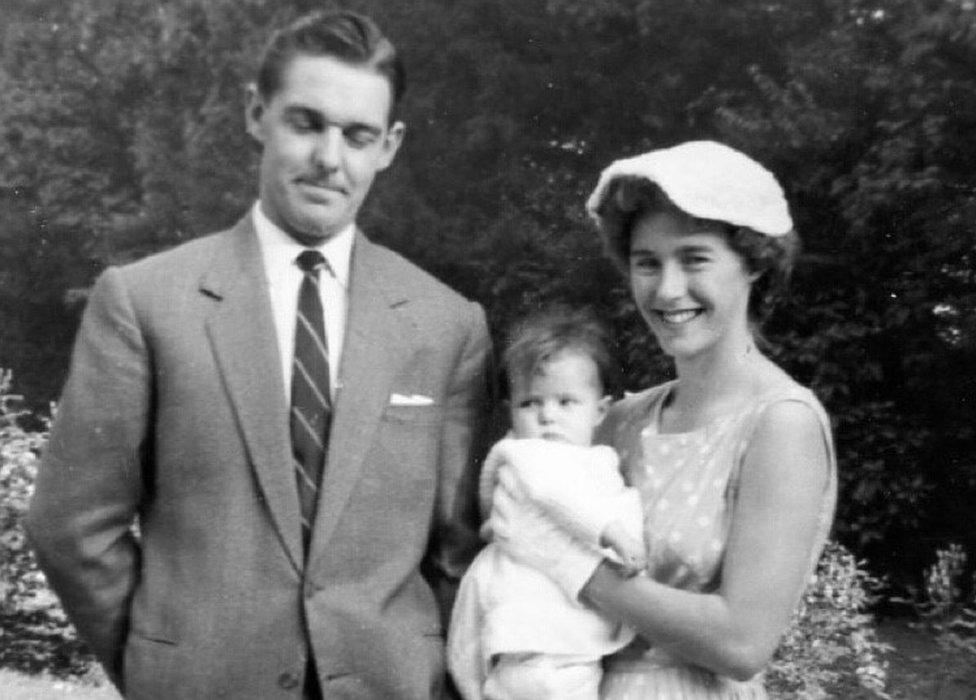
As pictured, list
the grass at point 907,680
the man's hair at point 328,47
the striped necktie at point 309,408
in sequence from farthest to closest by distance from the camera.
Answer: the grass at point 907,680, the man's hair at point 328,47, the striped necktie at point 309,408

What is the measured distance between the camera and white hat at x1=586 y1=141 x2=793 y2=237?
2525 mm

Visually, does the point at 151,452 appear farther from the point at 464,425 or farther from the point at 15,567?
the point at 15,567

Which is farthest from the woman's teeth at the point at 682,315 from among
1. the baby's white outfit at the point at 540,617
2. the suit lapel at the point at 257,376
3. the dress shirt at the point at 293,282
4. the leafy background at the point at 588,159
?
the leafy background at the point at 588,159

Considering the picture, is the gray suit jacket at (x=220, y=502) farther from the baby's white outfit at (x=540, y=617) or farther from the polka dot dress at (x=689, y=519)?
the polka dot dress at (x=689, y=519)

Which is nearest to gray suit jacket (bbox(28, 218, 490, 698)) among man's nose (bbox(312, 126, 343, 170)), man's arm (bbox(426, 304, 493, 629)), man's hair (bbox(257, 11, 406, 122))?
man's arm (bbox(426, 304, 493, 629))

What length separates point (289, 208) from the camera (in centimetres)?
261

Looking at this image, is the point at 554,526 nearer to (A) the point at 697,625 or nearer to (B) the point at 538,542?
(B) the point at 538,542

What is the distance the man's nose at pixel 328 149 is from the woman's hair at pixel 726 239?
57 cm

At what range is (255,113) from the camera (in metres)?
2.70

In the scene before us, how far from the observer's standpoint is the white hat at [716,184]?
99.4 inches

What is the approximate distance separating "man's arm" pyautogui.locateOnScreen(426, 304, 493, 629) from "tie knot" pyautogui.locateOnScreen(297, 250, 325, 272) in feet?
1.15

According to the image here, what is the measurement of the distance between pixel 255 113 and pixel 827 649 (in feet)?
13.7

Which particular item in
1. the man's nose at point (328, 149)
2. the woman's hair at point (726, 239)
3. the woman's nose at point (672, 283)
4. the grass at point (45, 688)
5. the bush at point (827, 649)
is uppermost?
the man's nose at point (328, 149)

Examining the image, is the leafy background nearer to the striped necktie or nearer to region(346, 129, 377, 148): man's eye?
region(346, 129, 377, 148): man's eye
